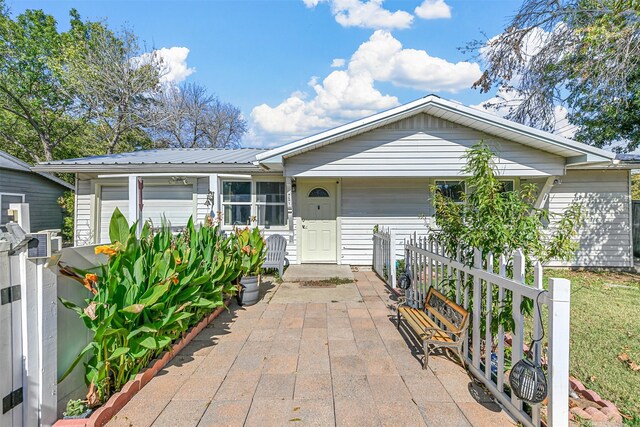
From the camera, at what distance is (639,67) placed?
870 cm

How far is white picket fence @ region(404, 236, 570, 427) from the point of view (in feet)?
6.50

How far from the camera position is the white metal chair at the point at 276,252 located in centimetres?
733

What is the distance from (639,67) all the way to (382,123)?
24.5 feet

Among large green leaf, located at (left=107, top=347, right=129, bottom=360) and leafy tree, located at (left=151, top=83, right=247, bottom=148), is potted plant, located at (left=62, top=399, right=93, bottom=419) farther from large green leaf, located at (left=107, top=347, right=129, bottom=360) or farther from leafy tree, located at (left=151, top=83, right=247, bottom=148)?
leafy tree, located at (left=151, top=83, right=247, bottom=148)

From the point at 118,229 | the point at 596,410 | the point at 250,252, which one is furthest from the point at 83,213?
the point at 596,410

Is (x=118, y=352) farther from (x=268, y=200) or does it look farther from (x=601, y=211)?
(x=601, y=211)

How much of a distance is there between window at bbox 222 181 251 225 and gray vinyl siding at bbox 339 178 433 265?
2.49 m

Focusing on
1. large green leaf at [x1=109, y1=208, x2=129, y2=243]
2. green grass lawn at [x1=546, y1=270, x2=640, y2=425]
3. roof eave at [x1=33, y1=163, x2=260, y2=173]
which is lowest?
green grass lawn at [x1=546, y1=270, x2=640, y2=425]

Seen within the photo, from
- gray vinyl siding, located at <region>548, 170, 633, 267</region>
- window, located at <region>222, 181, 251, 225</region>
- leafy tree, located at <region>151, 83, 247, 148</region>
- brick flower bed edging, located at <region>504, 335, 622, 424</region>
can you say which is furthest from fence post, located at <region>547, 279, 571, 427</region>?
leafy tree, located at <region>151, 83, 247, 148</region>

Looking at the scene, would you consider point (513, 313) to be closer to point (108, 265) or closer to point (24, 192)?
point (108, 265)

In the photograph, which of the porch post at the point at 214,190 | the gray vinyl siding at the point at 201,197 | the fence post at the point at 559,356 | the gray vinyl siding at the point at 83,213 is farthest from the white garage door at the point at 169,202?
the fence post at the point at 559,356

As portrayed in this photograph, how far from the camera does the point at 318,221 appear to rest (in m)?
8.66

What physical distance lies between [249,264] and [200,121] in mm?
24209

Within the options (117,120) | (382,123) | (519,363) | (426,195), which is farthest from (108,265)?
(117,120)
